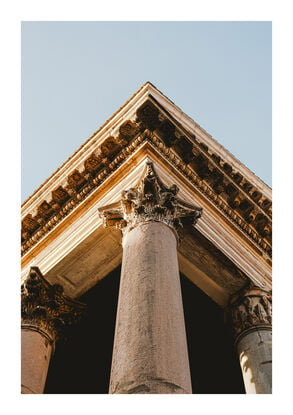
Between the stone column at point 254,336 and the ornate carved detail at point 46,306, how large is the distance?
328cm

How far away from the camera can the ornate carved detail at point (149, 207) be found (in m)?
9.73

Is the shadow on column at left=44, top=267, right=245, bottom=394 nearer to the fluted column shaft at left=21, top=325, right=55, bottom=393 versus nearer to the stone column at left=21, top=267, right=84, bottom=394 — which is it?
the stone column at left=21, top=267, right=84, bottom=394

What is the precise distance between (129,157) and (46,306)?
3566mm

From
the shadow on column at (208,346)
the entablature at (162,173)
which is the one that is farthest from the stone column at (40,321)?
the shadow on column at (208,346)

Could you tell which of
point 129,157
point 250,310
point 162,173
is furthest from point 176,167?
point 250,310

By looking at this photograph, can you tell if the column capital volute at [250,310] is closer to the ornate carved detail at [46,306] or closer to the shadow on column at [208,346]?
the shadow on column at [208,346]

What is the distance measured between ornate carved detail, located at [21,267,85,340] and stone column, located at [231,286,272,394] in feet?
10.8

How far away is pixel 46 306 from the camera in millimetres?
11250

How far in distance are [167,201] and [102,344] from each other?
16.8 ft

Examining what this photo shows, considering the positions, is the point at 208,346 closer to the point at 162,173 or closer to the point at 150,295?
the point at 162,173

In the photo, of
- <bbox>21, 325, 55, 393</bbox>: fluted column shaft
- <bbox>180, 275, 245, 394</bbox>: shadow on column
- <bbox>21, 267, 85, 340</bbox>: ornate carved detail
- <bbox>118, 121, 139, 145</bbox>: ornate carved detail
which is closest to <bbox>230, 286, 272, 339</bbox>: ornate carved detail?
<bbox>180, 275, 245, 394</bbox>: shadow on column

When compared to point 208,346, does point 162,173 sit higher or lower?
higher
